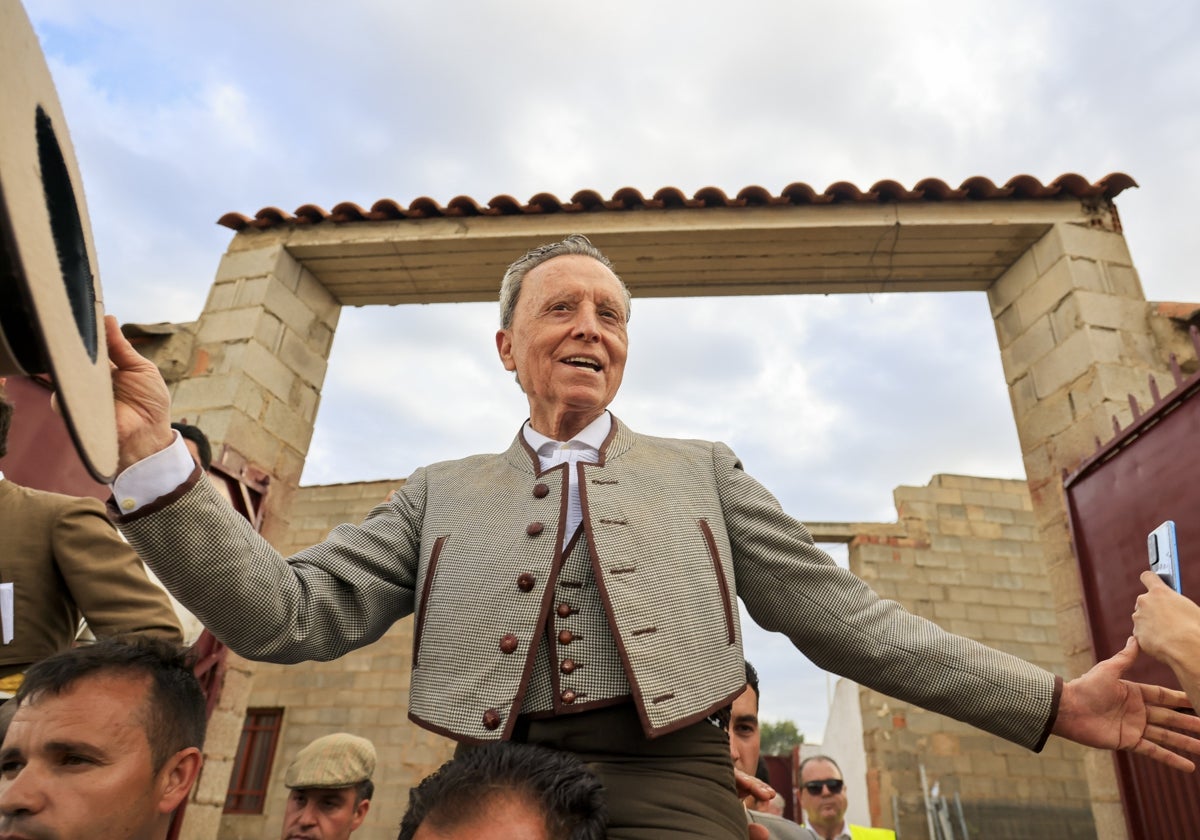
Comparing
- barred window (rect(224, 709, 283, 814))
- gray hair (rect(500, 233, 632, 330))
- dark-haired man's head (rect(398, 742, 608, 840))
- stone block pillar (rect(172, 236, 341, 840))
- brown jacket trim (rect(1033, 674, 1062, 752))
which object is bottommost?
dark-haired man's head (rect(398, 742, 608, 840))

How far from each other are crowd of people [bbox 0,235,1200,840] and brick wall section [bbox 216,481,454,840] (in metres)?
8.60

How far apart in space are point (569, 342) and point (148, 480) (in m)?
0.80

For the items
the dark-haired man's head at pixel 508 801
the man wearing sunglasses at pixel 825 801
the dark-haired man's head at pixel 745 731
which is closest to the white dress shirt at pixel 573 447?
the dark-haired man's head at pixel 508 801

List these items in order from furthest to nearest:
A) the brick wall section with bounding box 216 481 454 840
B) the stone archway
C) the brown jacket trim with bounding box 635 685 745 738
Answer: the brick wall section with bounding box 216 481 454 840
the stone archway
the brown jacket trim with bounding box 635 685 745 738

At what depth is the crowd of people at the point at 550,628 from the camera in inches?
48.0

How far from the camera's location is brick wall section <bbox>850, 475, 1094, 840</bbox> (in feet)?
29.6

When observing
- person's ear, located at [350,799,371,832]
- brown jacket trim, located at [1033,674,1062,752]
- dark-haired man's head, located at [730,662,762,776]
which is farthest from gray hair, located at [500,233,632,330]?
person's ear, located at [350,799,371,832]

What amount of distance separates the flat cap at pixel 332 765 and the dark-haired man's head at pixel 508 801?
8.90 ft

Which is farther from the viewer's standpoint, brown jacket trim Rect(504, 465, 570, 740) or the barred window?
the barred window

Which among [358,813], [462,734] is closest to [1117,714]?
[462,734]

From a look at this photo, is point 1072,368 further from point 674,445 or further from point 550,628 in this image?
point 550,628

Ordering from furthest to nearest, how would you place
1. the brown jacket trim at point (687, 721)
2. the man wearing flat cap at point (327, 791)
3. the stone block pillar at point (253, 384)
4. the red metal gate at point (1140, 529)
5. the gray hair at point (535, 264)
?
the stone block pillar at point (253, 384)
the man wearing flat cap at point (327, 791)
the red metal gate at point (1140, 529)
the gray hair at point (535, 264)
the brown jacket trim at point (687, 721)

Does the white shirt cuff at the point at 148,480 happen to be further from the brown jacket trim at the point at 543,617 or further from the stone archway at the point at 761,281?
the stone archway at the point at 761,281

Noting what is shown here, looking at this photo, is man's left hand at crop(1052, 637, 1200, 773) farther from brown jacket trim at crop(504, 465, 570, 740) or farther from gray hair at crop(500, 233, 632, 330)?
gray hair at crop(500, 233, 632, 330)
